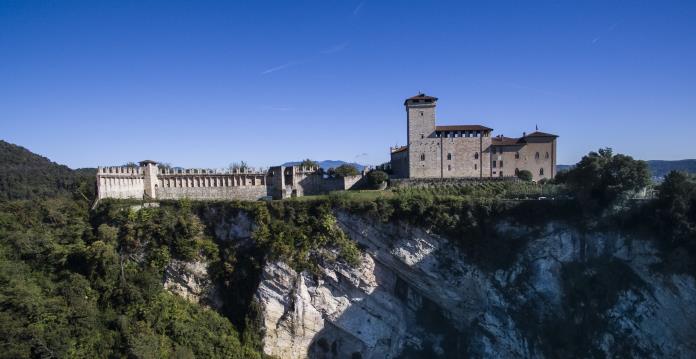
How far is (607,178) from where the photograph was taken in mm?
31359

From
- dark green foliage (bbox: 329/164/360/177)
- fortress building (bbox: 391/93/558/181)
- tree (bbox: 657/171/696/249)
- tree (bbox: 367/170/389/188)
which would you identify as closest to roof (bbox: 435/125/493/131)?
fortress building (bbox: 391/93/558/181)

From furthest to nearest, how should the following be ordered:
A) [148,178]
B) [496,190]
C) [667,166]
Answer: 1. [667,166]
2. [148,178]
3. [496,190]

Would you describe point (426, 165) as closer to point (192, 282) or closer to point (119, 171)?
point (192, 282)

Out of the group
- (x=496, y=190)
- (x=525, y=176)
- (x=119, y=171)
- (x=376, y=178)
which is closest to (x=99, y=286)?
(x=119, y=171)

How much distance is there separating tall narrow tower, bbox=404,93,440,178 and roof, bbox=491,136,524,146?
710 cm

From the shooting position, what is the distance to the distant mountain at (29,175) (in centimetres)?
6575

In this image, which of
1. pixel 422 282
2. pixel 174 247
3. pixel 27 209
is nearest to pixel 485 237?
pixel 422 282

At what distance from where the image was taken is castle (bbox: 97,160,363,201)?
3891 centimetres

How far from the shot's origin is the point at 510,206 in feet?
108

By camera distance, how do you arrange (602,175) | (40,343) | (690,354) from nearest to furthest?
(40,343) → (690,354) → (602,175)

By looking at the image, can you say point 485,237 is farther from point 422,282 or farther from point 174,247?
point 174,247

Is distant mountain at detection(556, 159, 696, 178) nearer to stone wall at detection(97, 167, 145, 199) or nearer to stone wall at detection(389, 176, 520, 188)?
stone wall at detection(389, 176, 520, 188)

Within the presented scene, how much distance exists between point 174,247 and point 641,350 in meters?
37.9

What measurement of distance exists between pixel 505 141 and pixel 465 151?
4971 millimetres
